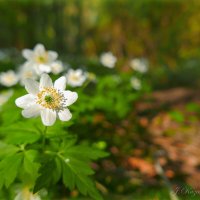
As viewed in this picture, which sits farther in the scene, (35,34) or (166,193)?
(35,34)

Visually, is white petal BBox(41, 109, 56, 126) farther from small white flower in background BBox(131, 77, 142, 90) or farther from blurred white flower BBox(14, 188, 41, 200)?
small white flower in background BBox(131, 77, 142, 90)

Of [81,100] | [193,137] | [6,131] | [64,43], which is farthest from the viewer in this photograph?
[64,43]

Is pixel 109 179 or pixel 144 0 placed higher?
pixel 144 0

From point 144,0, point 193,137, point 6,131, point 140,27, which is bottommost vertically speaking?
point 193,137

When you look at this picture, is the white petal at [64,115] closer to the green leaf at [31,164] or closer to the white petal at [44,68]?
the green leaf at [31,164]

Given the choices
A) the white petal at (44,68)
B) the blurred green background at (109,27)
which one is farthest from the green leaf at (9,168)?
the blurred green background at (109,27)

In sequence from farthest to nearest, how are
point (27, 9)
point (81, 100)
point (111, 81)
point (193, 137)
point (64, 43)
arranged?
point (64, 43), point (27, 9), point (193, 137), point (111, 81), point (81, 100)

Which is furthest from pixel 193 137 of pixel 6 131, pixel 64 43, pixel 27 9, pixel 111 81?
pixel 64 43

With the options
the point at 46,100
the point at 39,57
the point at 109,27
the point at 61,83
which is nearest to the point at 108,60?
the point at 39,57

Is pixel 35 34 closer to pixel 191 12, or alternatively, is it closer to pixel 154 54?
pixel 154 54
